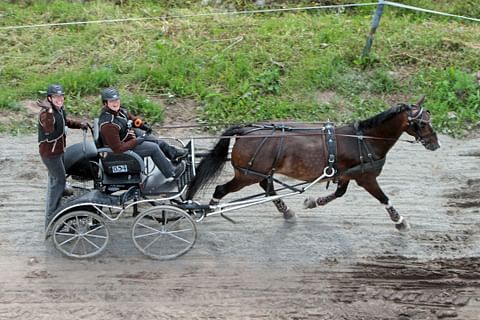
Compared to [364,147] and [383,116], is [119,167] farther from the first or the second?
[383,116]

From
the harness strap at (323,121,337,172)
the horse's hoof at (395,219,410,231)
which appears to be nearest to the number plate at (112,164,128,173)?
the harness strap at (323,121,337,172)

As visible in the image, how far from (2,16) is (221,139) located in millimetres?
6247

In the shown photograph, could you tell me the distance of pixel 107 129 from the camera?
7062 mm

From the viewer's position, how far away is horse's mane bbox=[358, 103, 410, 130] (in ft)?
24.6

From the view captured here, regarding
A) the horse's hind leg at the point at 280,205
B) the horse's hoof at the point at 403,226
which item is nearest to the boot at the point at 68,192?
the horse's hind leg at the point at 280,205

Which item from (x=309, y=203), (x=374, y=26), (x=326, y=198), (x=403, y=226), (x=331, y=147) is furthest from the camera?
(x=374, y=26)

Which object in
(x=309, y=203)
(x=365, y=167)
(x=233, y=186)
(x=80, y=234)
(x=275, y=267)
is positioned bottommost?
(x=275, y=267)

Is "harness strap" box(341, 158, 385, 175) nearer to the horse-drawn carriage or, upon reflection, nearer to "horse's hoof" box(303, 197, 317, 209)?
the horse-drawn carriage

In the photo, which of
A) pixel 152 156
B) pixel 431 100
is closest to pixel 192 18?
pixel 431 100

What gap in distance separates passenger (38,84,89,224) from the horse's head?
11.6ft

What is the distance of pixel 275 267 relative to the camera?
25.0 feet

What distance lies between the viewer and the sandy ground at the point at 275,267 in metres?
7.11

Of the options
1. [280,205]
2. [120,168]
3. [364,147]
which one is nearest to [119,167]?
[120,168]

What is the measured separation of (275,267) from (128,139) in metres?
2.10
